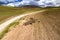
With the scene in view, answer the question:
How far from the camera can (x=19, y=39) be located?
1406cm

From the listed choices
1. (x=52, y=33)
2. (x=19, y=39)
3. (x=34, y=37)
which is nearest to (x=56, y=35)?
(x=52, y=33)

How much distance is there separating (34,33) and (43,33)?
2.45 feet

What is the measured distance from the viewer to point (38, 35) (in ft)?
47.9

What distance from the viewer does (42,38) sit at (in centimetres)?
1366

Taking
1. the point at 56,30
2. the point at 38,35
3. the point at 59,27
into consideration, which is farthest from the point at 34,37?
the point at 59,27

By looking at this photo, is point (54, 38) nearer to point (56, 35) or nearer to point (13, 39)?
point (56, 35)

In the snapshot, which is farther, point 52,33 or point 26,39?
point 52,33

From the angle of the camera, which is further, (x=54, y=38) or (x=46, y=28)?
(x=46, y=28)

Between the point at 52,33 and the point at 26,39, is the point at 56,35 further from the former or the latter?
the point at 26,39

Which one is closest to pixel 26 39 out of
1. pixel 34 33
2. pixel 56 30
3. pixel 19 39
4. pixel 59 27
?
pixel 19 39

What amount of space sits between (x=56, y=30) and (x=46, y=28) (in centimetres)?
119

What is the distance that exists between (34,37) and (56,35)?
1.65 meters

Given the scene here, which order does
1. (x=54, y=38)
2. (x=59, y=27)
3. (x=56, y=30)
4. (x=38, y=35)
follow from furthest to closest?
1. (x=59, y=27)
2. (x=56, y=30)
3. (x=38, y=35)
4. (x=54, y=38)

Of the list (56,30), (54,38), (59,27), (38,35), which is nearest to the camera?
(54,38)
